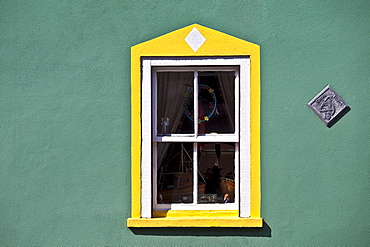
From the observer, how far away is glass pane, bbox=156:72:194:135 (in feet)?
12.2

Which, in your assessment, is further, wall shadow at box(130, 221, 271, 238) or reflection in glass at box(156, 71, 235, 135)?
reflection in glass at box(156, 71, 235, 135)

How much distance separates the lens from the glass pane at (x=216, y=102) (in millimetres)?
3695

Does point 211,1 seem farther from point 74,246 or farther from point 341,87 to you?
point 74,246

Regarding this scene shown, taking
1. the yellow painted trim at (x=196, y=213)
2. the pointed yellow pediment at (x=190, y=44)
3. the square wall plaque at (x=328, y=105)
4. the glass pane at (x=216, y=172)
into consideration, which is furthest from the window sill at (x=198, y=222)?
the pointed yellow pediment at (x=190, y=44)

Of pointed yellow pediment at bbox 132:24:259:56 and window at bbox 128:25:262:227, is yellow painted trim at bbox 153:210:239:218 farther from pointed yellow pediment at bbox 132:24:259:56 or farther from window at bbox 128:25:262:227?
pointed yellow pediment at bbox 132:24:259:56

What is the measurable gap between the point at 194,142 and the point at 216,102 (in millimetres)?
445

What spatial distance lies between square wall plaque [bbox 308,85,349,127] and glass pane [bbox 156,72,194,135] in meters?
1.15

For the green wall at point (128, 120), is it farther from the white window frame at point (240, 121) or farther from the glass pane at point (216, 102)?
the glass pane at point (216, 102)

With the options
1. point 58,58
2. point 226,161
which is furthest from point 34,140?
point 226,161

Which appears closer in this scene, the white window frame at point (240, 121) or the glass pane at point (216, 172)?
the white window frame at point (240, 121)

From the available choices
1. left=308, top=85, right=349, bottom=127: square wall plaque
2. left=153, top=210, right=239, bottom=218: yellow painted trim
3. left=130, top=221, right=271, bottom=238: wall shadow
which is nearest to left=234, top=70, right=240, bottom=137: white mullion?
left=308, top=85, right=349, bottom=127: square wall plaque

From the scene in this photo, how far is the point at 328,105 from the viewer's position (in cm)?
352

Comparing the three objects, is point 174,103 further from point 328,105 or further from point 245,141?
point 328,105

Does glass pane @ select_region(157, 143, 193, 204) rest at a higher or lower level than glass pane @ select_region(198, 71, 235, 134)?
lower
